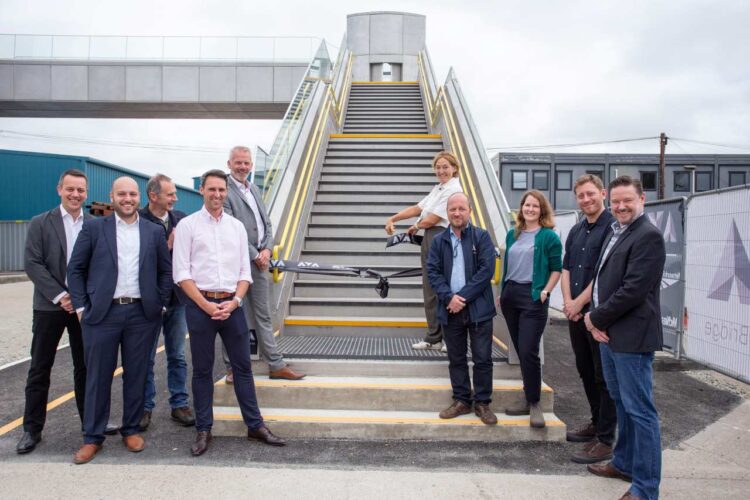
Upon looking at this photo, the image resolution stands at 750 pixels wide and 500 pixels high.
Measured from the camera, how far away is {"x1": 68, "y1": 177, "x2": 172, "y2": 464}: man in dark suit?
3809mm

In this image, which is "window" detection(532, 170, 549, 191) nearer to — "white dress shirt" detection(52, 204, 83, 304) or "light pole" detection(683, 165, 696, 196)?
"light pole" detection(683, 165, 696, 196)

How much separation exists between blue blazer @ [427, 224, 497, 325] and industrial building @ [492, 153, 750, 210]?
27.8 m

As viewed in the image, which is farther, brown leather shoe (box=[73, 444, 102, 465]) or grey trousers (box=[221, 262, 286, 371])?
grey trousers (box=[221, 262, 286, 371])

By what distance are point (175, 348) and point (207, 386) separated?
0.84 m

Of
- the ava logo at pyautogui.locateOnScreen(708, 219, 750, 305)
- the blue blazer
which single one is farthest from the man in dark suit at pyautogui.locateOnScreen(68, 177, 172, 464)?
the ava logo at pyautogui.locateOnScreen(708, 219, 750, 305)

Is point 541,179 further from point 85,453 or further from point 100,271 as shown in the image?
point 85,453

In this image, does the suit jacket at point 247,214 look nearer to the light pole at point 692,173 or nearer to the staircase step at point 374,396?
the staircase step at point 374,396

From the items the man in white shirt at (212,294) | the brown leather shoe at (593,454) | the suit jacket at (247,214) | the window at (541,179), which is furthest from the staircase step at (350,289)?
the window at (541,179)

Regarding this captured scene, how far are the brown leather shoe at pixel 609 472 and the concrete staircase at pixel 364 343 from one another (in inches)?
20.9

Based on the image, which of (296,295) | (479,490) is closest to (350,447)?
(479,490)

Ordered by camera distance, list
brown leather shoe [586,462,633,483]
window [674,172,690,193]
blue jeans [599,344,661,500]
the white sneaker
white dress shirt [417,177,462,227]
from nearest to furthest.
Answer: blue jeans [599,344,661,500] → brown leather shoe [586,462,633,483] → white dress shirt [417,177,462,227] → the white sneaker → window [674,172,690,193]

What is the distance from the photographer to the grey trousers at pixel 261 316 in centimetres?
451

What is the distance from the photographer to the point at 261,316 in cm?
452

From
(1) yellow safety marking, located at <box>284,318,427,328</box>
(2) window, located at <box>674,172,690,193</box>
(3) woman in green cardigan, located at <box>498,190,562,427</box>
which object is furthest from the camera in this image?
(2) window, located at <box>674,172,690,193</box>
